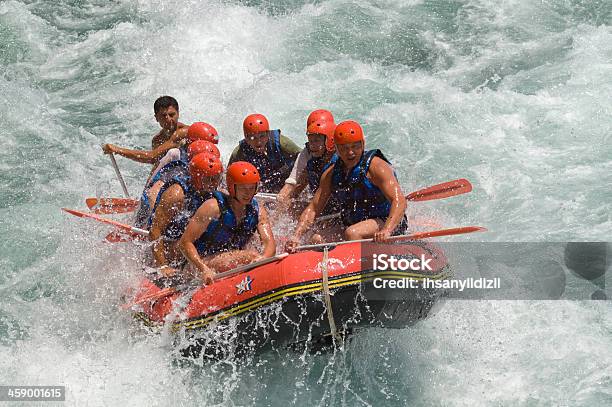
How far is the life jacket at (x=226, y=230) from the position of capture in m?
5.86

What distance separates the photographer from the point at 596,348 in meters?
6.26

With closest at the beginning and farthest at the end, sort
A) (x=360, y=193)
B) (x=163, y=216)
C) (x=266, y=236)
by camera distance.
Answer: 1. (x=266, y=236)
2. (x=360, y=193)
3. (x=163, y=216)

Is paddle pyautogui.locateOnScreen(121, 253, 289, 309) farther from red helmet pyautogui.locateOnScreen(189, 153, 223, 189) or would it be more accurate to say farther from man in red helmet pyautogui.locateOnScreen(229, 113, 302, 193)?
man in red helmet pyautogui.locateOnScreen(229, 113, 302, 193)

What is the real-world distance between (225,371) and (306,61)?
6173 millimetres

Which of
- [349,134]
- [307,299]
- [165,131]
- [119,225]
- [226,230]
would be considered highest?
[349,134]

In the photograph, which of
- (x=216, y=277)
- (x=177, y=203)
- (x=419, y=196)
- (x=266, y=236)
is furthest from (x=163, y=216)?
(x=419, y=196)

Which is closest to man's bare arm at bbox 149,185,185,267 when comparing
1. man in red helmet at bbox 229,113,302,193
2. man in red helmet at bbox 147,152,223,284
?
man in red helmet at bbox 147,152,223,284

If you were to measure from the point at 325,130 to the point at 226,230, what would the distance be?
1198 mm

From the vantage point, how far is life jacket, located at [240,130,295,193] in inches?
278

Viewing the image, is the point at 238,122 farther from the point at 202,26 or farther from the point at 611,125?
the point at 611,125

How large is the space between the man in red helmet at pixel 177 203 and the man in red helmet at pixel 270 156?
870mm

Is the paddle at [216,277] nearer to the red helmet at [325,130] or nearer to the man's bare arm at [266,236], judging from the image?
the man's bare arm at [266,236]

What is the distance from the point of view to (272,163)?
7.15m

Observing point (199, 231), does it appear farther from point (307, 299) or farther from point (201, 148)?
point (307, 299)
